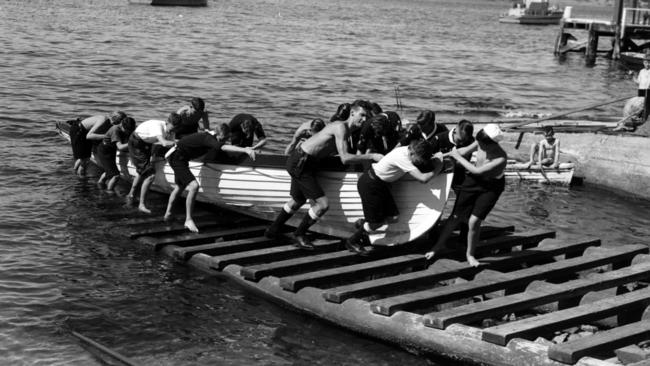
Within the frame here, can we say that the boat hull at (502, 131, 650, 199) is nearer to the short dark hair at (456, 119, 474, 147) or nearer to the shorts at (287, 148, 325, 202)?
the short dark hair at (456, 119, 474, 147)

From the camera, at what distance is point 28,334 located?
10.3 meters

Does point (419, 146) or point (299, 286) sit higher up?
point (419, 146)

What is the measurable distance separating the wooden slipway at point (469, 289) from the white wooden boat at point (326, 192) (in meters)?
0.28

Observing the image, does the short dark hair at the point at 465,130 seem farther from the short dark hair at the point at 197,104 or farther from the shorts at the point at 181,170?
the short dark hair at the point at 197,104

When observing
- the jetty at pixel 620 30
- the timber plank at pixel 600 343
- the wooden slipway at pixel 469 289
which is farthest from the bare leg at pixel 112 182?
the jetty at pixel 620 30

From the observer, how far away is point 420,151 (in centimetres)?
1116

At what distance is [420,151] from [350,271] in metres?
1.71

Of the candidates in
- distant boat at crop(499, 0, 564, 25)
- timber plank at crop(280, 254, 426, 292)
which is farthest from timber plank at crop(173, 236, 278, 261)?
distant boat at crop(499, 0, 564, 25)

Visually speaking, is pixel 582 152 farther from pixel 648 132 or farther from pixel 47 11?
pixel 47 11

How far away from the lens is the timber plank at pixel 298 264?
11.3 metres

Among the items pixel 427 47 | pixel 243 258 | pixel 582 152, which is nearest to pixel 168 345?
pixel 243 258

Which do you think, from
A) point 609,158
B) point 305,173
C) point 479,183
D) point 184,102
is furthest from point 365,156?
point 184,102

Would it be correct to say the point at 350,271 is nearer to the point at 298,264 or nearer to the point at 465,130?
the point at 298,264

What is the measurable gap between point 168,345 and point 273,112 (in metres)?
18.2
